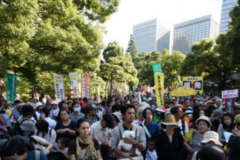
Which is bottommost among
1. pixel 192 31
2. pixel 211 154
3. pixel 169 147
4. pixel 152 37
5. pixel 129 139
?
pixel 169 147

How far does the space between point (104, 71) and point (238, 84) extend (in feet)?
48.8

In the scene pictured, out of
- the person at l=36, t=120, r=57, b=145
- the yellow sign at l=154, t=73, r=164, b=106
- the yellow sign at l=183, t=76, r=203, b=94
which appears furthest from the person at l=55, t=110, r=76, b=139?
the yellow sign at l=183, t=76, r=203, b=94

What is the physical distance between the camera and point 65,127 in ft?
13.0

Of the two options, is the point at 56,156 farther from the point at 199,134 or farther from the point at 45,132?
the point at 199,134

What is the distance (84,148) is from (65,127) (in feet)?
4.97

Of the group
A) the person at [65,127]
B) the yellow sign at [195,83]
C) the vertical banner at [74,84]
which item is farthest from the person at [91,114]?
the yellow sign at [195,83]

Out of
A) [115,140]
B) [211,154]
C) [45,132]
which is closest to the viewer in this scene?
[211,154]

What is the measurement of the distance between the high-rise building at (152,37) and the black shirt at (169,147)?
127284 millimetres

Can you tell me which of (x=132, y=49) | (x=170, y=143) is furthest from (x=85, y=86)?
(x=132, y=49)

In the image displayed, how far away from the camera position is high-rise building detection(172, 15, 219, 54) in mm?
120500

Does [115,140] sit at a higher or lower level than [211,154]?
lower

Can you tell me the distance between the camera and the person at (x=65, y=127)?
12.5ft

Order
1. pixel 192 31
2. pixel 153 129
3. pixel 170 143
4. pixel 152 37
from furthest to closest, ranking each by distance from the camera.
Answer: pixel 152 37, pixel 192 31, pixel 153 129, pixel 170 143

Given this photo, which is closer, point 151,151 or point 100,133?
point 151,151
